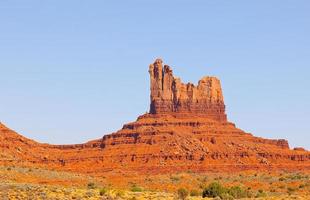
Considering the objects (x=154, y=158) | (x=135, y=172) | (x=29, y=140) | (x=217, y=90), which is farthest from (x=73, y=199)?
(x=217, y=90)

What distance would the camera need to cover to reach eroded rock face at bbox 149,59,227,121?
15512cm

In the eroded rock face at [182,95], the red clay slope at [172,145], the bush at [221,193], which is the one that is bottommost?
the bush at [221,193]

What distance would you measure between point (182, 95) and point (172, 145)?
23670 mm

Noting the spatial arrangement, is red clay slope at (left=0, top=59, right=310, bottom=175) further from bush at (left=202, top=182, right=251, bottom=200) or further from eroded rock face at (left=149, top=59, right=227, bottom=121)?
bush at (left=202, top=182, right=251, bottom=200)

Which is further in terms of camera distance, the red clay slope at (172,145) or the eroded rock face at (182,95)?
the eroded rock face at (182,95)

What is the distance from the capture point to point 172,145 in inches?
5300

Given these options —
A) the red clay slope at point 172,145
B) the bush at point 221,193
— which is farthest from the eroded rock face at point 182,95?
the bush at point 221,193

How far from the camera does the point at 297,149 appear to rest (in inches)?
6344

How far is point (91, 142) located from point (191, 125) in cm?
2090

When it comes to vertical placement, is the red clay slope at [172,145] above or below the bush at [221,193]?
above

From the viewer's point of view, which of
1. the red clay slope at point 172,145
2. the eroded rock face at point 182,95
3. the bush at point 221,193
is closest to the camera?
the bush at point 221,193

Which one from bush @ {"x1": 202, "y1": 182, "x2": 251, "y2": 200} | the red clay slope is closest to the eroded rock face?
the red clay slope

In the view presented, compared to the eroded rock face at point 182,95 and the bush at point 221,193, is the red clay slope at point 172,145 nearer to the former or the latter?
the eroded rock face at point 182,95

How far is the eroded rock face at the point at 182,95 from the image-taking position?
15512 cm
